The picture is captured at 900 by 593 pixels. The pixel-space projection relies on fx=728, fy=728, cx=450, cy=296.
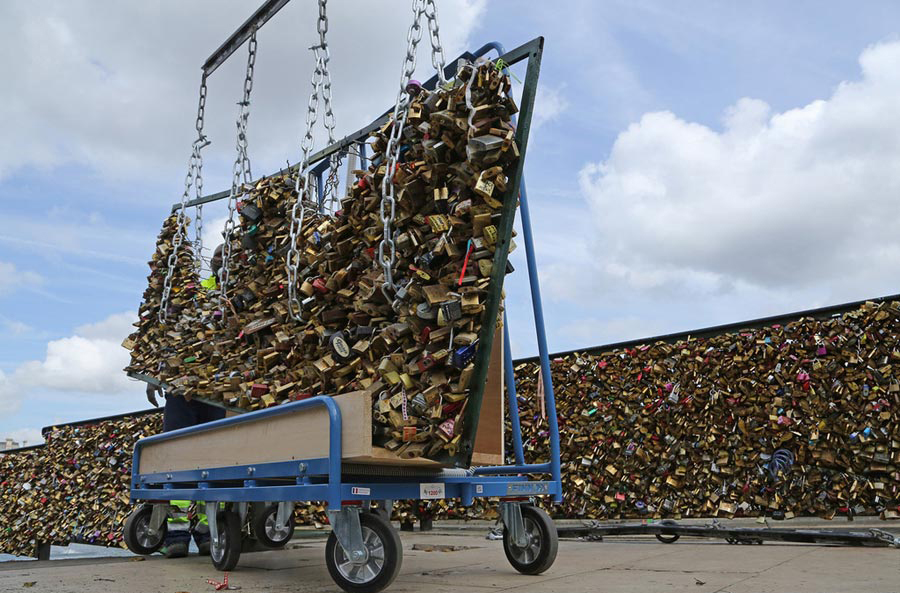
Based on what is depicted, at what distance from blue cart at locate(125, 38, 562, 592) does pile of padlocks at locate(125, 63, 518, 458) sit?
0.77ft

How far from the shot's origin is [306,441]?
10.5ft

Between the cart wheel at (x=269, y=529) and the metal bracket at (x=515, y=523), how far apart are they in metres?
2.00

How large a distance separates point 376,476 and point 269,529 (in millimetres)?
2141

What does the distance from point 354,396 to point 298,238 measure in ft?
4.58

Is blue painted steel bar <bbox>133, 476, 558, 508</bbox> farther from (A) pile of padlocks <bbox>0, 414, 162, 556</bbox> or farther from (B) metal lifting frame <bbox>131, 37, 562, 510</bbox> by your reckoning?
(A) pile of padlocks <bbox>0, 414, 162, 556</bbox>

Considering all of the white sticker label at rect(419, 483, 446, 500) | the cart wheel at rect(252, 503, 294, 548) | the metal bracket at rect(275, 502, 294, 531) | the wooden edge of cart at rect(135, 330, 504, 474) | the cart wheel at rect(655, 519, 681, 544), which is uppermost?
the wooden edge of cart at rect(135, 330, 504, 474)

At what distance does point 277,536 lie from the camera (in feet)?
17.6

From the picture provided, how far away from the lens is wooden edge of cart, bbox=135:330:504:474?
9.89 ft

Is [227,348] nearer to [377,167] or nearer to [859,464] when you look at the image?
[377,167]

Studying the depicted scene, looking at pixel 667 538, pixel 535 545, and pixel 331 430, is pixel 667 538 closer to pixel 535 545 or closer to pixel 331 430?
pixel 535 545

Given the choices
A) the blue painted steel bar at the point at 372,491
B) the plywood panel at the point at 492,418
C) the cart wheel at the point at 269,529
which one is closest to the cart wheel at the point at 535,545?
the blue painted steel bar at the point at 372,491

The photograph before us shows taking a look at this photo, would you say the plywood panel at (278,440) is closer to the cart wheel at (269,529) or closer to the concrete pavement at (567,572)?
the concrete pavement at (567,572)

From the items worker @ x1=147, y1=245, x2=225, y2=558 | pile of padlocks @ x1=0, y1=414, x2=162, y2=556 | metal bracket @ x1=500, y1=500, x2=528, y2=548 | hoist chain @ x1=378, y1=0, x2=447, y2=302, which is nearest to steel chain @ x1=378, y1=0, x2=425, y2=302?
hoist chain @ x1=378, y1=0, x2=447, y2=302

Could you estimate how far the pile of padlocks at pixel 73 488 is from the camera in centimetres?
923
